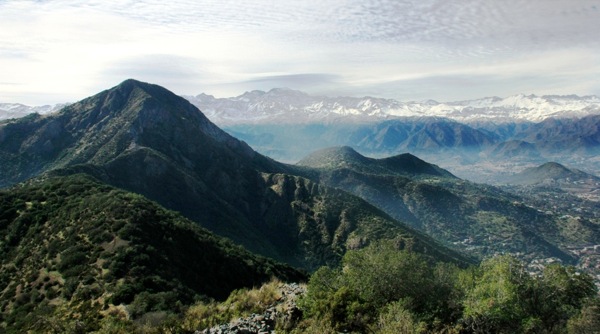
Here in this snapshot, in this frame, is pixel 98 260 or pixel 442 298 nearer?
pixel 442 298

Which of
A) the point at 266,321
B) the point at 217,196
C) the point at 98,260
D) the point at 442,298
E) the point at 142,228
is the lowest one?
the point at 217,196

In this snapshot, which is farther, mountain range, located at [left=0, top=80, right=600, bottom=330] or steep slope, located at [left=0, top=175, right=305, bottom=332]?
mountain range, located at [left=0, top=80, right=600, bottom=330]

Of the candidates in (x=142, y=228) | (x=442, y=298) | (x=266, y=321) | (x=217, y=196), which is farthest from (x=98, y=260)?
(x=217, y=196)

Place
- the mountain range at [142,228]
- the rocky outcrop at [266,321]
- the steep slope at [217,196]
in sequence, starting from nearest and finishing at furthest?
the rocky outcrop at [266,321] → the mountain range at [142,228] → the steep slope at [217,196]

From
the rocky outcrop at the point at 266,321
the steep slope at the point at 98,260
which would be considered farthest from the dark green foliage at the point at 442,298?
the steep slope at the point at 98,260

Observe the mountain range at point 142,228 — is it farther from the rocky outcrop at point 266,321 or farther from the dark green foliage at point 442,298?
the dark green foliage at point 442,298

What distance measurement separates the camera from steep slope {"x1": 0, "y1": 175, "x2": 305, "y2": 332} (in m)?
47.9

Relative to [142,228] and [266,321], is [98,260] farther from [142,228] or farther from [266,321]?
[266,321]

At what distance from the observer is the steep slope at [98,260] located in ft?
157

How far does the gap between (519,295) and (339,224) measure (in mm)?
140430

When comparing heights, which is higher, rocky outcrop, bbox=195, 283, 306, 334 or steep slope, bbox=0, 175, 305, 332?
rocky outcrop, bbox=195, 283, 306, 334

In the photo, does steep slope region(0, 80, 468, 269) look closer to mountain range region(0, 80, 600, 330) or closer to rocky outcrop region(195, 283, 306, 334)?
mountain range region(0, 80, 600, 330)

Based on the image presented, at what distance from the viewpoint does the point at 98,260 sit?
196 feet

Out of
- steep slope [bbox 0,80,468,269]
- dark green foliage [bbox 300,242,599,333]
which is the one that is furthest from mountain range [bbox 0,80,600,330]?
dark green foliage [bbox 300,242,599,333]
